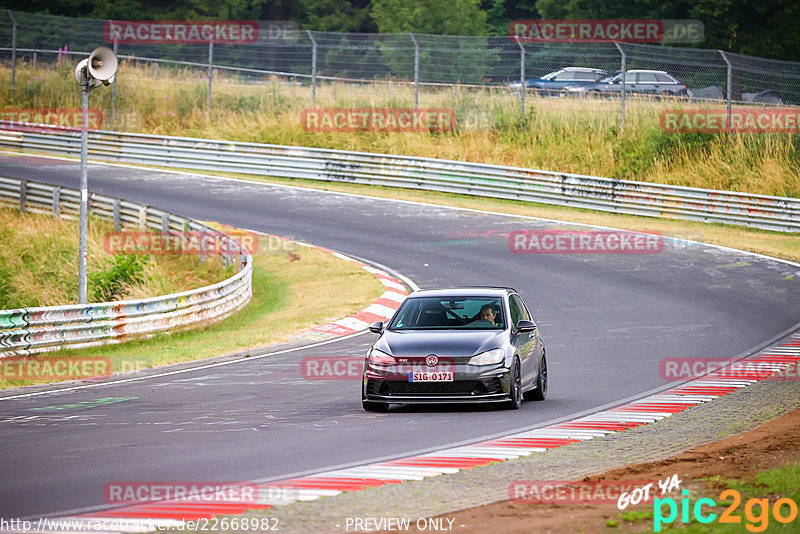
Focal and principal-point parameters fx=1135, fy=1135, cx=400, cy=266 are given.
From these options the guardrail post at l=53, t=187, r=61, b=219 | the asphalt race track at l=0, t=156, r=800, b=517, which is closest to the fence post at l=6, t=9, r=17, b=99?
the asphalt race track at l=0, t=156, r=800, b=517

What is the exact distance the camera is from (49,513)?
7695 mm

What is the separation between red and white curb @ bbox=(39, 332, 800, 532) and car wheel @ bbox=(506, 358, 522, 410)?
83 centimetres

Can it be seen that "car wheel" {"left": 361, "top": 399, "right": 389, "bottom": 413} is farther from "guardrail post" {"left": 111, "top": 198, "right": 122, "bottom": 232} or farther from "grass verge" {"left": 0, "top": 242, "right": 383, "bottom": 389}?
"guardrail post" {"left": 111, "top": 198, "right": 122, "bottom": 232}

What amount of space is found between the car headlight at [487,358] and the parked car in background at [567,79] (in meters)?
30.6

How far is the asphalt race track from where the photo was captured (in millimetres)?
9648

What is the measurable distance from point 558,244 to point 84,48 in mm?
28282

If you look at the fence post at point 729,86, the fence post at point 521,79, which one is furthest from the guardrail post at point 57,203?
the fence post at point 729,86

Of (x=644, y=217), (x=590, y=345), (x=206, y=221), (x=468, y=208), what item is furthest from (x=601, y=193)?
(x=590, y=345)

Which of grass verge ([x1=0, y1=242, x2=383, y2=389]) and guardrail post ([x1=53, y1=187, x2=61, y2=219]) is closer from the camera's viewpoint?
grass verge ([x1=0, y1=242, x2=383, y2=389])

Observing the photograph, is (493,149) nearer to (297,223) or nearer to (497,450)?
(297,223)

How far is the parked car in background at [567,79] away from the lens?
43.6 meters

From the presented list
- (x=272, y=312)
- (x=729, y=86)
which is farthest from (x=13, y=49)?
(x=729, y=86)

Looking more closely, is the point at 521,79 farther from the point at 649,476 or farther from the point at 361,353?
the point at 649,476

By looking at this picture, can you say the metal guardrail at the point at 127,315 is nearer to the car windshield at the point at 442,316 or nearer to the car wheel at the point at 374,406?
the car windshield at the point at 442,316
